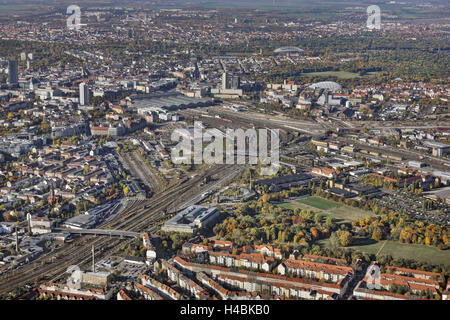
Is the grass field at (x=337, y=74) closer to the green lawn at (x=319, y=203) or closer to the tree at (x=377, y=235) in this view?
the green lawn at (x=319, y=203)

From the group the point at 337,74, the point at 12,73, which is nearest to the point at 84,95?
the point at 12,73

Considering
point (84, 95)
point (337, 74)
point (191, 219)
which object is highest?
point (337, 74)

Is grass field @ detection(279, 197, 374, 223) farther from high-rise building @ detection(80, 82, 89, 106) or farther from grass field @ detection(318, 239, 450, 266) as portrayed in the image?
high-rise building @ detection(80, 82, 89, 106)

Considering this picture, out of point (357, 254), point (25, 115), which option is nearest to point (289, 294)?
point (357, 254)

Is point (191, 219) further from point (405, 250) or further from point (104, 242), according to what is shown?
point (405, 250)

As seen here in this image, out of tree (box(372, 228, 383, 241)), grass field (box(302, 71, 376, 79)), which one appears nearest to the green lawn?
tree (box(372, 228, 383, 241))

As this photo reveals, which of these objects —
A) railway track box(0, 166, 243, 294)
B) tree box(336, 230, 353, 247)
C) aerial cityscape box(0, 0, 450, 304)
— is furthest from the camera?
tree box(336, 230, 353, 247)
